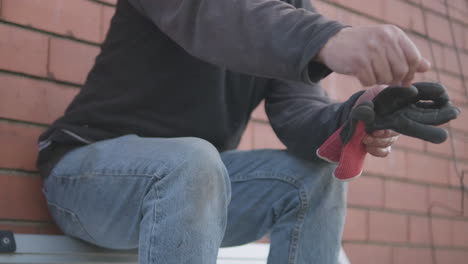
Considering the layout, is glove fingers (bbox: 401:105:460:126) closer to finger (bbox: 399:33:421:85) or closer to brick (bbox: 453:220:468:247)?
finger (bbox: 399:33:421:85)

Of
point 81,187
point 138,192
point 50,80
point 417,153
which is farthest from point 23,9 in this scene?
point 417,153

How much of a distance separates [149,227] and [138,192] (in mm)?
83

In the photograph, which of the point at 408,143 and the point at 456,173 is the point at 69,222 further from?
the point at 456,173

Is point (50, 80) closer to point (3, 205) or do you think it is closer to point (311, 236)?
point (3, 205)

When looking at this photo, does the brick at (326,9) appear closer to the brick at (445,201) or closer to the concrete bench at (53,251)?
the brick at (445,201)

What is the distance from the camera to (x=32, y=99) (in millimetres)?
1432

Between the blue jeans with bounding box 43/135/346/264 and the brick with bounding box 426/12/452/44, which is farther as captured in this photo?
the brick with bounding box 426/12/452/44

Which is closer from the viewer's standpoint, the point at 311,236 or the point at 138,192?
the point at 138,192

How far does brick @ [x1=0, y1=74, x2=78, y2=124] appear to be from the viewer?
140 cm

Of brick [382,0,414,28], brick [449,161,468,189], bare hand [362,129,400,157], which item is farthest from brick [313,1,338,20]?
bare hand [362,129,400,157]

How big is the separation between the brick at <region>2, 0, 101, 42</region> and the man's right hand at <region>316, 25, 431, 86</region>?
0.84m

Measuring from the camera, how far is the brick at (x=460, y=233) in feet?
8.16

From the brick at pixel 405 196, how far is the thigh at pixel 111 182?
1288mm

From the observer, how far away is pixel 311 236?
1200 mm
